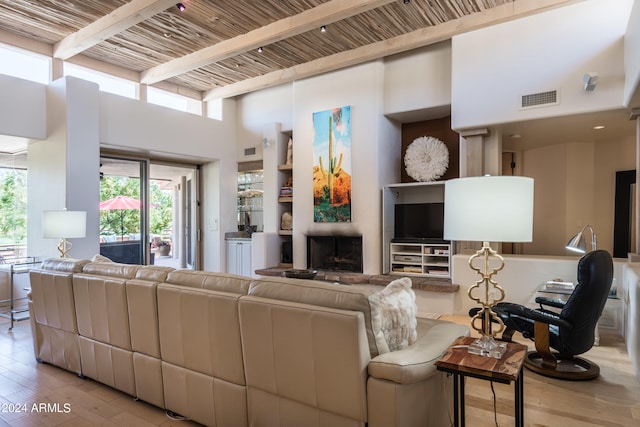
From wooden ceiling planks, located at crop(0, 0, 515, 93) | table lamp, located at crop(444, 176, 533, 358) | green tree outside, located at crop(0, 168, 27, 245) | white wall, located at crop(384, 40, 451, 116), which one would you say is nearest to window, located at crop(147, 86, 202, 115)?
wooden ceiling planks, located at crop(0, 0, 515, 93)

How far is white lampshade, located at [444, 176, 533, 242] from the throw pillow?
47 centimetres

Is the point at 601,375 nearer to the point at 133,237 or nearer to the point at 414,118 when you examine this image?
the point at 414,118

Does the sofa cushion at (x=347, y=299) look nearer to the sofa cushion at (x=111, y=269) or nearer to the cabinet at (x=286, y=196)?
the sofa cushion at (x=111, y=269)

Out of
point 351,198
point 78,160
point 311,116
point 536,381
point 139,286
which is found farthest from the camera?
point 311,116

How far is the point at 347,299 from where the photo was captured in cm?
187

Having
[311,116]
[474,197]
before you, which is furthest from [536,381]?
[311,116]

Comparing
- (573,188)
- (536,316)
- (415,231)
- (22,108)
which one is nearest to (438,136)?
(415,231)

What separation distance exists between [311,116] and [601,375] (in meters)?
5.03

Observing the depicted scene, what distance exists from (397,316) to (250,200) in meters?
6.30

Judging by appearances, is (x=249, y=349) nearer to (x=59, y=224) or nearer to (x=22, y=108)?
(x=59, y=224)

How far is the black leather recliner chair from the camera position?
2.90 meters

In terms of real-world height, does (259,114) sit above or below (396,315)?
above

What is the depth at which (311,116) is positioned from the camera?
6363mm

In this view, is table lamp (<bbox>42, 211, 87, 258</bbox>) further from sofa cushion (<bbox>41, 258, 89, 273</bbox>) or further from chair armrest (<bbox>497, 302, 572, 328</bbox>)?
chair armrest (<bbox>497, 302, 572, 328</bbox>)
